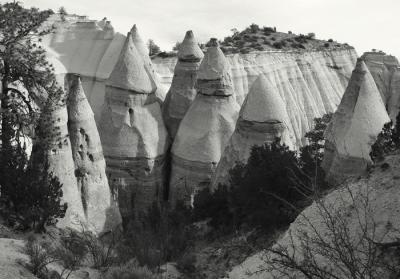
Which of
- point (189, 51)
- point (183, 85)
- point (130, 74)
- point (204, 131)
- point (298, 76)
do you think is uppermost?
point (189, 51)

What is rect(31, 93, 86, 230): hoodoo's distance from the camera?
11.4 m

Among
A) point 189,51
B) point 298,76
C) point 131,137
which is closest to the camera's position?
point 131,137

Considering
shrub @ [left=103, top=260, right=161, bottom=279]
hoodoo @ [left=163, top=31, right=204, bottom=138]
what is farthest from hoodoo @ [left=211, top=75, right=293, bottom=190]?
shrub @ [left=103, top=260, right=161, bottom=279]

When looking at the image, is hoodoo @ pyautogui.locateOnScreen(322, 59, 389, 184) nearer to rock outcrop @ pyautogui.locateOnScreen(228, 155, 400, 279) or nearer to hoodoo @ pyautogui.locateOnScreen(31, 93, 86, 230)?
rock outcrop @ pyautogui.locateOnScreen(228, 155, 400, 279)

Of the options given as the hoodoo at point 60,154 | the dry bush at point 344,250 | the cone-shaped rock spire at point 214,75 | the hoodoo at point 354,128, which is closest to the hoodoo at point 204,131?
the cone-shaped rock spire at point 214,75

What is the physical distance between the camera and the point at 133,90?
→ 1573 cm

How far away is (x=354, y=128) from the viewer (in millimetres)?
13664

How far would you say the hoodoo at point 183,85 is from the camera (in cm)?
1719

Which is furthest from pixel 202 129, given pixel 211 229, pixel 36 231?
pixel 36 231

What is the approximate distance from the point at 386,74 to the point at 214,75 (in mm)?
19233

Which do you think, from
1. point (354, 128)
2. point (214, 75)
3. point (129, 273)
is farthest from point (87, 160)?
point (354, 128)

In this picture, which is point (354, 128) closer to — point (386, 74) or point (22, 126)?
point (22, 126)

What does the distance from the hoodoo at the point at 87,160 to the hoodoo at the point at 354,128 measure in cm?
598

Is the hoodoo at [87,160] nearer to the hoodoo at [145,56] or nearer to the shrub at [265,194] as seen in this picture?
the shrub at [265,194]
